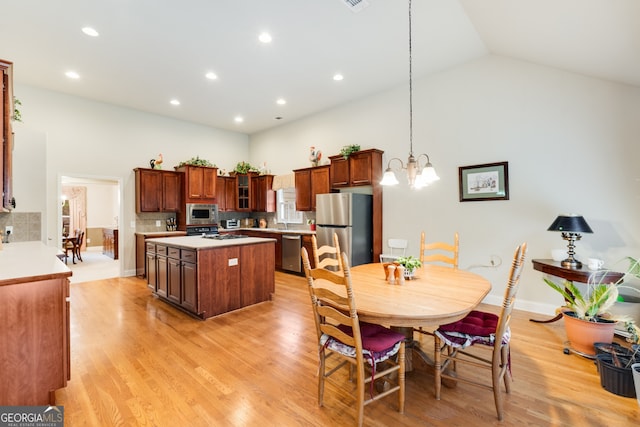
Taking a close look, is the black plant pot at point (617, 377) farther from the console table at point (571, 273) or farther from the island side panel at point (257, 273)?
the island side panel at point (257, 273)

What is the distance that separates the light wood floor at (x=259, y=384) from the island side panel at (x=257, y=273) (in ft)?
2.00

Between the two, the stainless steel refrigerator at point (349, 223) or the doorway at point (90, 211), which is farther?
the doorway at point (90, 211)

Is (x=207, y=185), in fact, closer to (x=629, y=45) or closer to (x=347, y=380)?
(x=347, y=380)

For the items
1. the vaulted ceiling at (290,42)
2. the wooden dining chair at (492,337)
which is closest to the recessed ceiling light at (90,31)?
the vaulted ceiling at (290,42)

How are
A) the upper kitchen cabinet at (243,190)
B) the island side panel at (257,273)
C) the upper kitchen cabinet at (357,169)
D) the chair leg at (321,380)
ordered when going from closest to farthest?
the chair leg at (321,380) < the island side panel at (257,273) < the upper kitchen cabinet at (357,169) < the upper kitchen cabinet at (243,190)

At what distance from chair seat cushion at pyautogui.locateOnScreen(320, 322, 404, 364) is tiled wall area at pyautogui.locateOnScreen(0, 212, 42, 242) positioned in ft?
15.6

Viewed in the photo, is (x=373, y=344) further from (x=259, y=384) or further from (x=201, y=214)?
(x=201, y=214)

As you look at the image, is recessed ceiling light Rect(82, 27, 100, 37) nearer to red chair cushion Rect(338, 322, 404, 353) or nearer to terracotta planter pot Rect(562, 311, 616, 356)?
red chair cushion Rect(338, 322, 404, 353)

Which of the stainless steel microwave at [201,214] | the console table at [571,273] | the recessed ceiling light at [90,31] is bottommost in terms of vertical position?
the console table at [571,273]

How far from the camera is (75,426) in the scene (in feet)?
5.83

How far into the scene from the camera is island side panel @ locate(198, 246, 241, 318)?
11.6 feet

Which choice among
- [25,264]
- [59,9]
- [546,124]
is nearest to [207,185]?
[59,9]

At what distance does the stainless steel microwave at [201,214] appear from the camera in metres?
6.30

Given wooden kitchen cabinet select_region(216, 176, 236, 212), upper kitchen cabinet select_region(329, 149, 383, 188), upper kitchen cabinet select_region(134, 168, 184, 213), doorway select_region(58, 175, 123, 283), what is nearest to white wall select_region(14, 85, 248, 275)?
upper kitchen cabinet select_region(134, 168, 184, 213)
